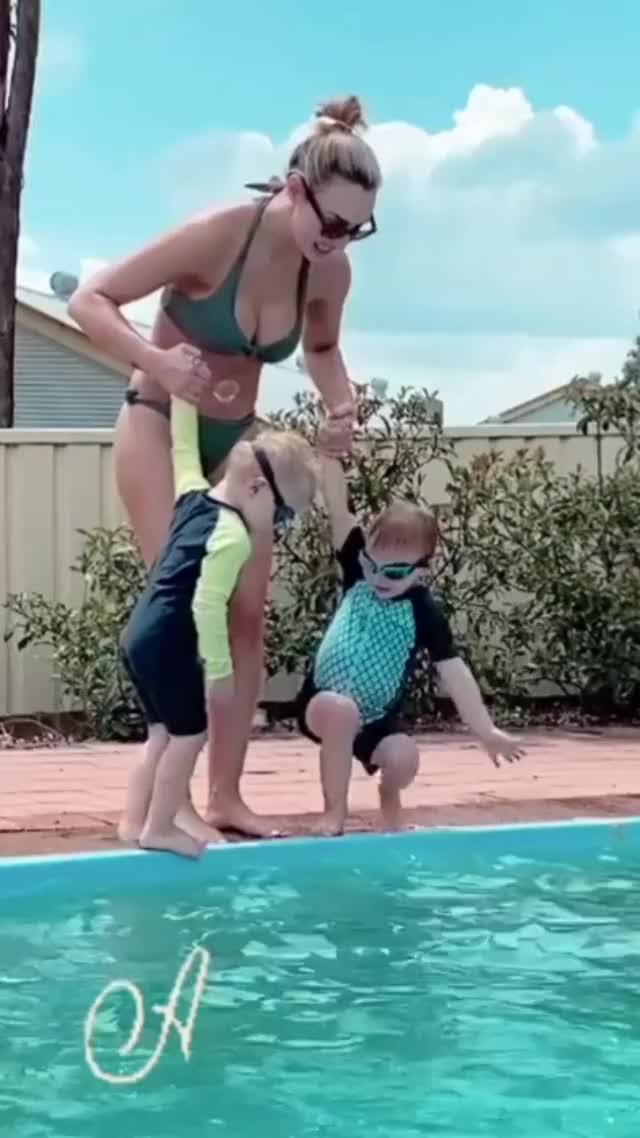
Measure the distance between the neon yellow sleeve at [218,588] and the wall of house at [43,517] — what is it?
2.97 meters

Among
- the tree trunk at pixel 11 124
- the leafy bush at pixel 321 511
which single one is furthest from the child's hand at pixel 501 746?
the tree trunk at pixel 11 124

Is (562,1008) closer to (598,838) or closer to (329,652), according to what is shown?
(598,838)

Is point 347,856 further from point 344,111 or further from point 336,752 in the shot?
point 344,111

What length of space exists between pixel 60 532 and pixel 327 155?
3115mm

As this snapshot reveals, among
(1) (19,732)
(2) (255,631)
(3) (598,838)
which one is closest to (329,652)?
(2) (255,631)

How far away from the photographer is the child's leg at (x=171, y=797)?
3.89 m

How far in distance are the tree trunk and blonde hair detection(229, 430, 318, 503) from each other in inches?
195

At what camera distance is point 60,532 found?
22.8ft

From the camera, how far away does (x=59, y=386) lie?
1928 cm

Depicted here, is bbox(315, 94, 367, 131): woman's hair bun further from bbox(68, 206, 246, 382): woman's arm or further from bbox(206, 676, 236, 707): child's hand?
bbox(206, 676, 236, 707): child's hand

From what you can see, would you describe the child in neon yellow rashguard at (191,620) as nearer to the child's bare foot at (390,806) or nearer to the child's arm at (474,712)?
the child's bare foot at (390,806)

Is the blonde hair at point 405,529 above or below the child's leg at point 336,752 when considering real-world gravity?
above

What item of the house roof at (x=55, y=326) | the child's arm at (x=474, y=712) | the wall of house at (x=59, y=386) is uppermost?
the house roof at (x=55, y=326)

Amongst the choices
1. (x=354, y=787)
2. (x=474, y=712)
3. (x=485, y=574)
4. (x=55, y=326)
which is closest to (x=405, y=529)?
(x=474, y=712)
